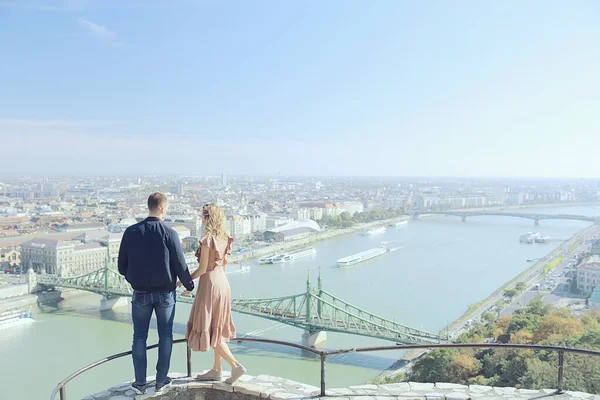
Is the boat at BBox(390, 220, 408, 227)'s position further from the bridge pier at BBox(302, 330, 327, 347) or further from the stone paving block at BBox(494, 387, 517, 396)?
the stone paving block at BBox(494, 387, 517, 396)

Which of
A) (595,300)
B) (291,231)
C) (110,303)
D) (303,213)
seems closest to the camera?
(595,300)

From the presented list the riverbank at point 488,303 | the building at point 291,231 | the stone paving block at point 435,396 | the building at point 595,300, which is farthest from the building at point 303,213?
the stone paving block at point 435,396

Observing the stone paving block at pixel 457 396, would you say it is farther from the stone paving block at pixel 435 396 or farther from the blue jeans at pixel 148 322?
the blue jeans at pixel 148 322

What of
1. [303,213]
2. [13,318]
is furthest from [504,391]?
[303,213]

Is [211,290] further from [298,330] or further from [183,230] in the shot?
[183,230]

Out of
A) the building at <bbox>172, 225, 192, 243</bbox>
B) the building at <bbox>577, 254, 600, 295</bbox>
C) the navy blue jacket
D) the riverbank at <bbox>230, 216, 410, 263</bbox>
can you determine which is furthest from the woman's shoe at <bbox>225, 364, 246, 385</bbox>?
the building at <bbox>172, 225, 192, 243</bbox>

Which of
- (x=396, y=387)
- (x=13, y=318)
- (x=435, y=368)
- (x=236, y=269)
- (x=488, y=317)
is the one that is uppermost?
(x=396, y=387)
